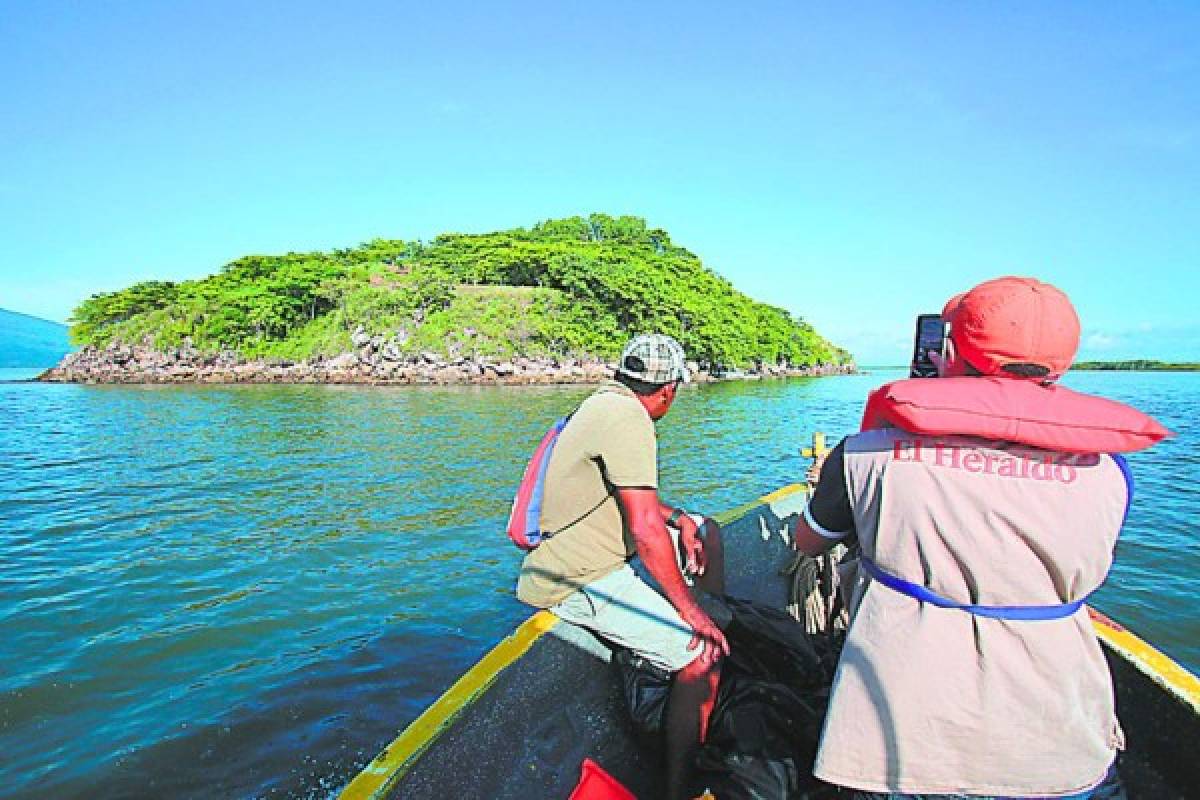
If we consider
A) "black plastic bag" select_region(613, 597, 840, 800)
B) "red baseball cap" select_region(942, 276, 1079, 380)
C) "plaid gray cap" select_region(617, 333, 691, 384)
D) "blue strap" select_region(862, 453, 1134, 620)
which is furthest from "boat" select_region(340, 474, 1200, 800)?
"red baseball cap" select_region(942, 276, 1079, 380)

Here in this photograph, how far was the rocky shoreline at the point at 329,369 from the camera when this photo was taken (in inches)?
1737

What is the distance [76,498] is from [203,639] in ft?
24.7

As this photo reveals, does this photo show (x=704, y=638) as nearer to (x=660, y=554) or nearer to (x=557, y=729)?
(x=660, y=554)

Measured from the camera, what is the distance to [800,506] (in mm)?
5551

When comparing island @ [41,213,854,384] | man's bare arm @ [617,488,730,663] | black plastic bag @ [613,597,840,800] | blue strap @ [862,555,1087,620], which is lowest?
black plastic bag @ [613,597,840,800]

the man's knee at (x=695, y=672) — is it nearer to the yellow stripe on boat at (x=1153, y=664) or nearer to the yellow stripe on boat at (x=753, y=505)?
the yellow stripe on boat at (x=1153, y=664)

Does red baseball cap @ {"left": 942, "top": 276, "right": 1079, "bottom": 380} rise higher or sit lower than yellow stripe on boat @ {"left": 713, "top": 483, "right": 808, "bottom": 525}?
higher

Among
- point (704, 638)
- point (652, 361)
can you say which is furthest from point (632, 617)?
point (652, 361)

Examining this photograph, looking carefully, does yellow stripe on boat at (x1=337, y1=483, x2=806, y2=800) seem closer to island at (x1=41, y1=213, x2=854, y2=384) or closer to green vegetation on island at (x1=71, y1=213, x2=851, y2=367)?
island at (x1=41, y1=213, x2=854, y2=384)

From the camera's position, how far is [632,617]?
2717 mm

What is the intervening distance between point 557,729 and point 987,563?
6.85 ft

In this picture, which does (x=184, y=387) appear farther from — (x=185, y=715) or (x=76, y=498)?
(x=185, y=715)

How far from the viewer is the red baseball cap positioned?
1500 millimetres

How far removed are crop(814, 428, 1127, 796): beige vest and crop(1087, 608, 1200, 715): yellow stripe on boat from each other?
113 centimetres
